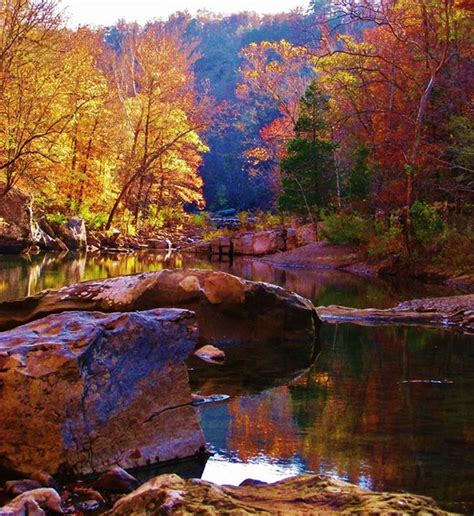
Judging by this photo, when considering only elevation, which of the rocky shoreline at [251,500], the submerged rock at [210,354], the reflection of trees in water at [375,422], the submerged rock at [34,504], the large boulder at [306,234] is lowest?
the large boulder at [306,234]

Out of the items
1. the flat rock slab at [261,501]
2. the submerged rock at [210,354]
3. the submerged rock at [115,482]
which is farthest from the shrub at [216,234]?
the flat rock slab at [261,501]

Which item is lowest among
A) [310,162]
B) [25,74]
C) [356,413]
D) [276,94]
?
[356,413]

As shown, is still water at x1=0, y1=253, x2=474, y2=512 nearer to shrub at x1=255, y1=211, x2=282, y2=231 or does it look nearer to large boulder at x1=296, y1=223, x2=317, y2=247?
large boulder at x1=296, y1=223, x2=317, y2=247

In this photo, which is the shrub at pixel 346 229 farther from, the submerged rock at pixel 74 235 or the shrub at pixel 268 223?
the submerged rock at pixel 74 235

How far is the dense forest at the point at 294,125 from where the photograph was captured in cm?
2095

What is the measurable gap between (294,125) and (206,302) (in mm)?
26739

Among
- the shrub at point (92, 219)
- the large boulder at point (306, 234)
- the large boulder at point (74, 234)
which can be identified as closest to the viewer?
the large boulder at point (306, 234)

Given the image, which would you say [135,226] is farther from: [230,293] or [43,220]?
[230,293]

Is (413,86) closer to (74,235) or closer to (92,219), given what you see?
(74,235)

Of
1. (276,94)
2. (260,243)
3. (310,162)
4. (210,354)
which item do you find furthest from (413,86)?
(276,94)

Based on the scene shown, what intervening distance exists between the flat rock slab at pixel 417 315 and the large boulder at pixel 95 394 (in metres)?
6.61

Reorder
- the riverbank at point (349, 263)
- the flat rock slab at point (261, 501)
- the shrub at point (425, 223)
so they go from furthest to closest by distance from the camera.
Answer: the shrub at point (425, 223), the riverbank at point (349, 263), the flat rock slab at point (261, 501)

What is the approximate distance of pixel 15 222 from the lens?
90.4 feet

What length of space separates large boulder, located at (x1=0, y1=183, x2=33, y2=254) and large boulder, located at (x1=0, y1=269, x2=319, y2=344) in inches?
725
